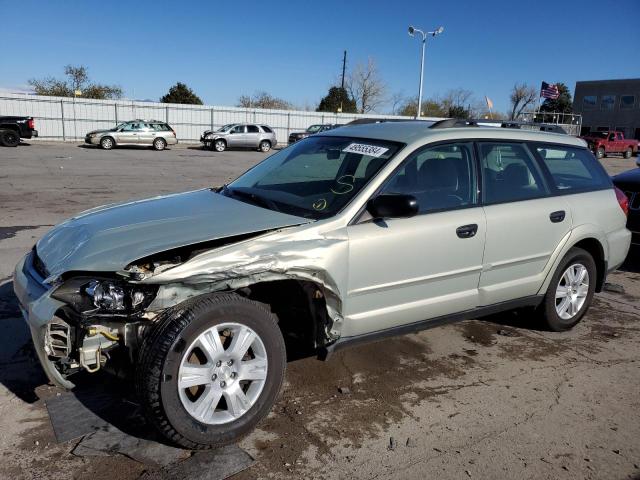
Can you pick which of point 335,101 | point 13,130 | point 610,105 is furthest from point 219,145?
point 610,105

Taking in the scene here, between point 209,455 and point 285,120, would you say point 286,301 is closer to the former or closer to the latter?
point 209,455

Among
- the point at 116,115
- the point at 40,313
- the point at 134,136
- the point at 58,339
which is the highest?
the point at 116,115

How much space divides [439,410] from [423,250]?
3.37 feet

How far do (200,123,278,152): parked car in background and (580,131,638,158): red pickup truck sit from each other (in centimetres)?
2231

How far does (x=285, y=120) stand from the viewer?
137 ft

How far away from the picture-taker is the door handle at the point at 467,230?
12.5 ft

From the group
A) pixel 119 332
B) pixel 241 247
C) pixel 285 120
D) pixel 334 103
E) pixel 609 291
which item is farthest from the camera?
pixel 334 103

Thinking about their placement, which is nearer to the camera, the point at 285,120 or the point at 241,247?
the point at 241,247

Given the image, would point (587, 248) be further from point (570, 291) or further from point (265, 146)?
point (265, 146)

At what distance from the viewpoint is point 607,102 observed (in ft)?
195

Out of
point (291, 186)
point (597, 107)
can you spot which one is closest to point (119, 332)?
point (291, 186)

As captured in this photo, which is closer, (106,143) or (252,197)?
(252,197)

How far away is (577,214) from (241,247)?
10.0 feet

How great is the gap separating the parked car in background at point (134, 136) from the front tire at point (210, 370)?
27798mm
